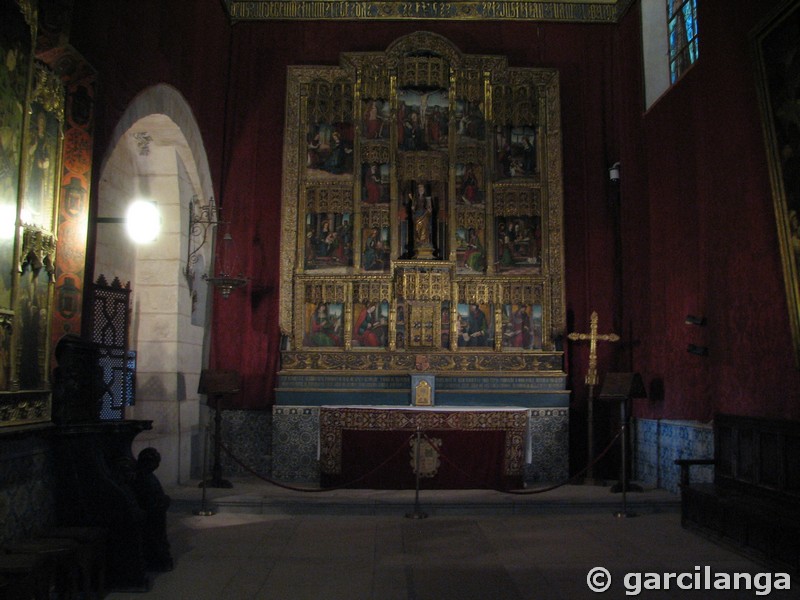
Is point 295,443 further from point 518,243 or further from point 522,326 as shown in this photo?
point 518,243

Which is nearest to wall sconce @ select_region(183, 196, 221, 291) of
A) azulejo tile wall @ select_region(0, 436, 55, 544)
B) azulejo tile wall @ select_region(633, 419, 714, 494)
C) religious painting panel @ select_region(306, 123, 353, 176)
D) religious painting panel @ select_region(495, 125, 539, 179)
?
religious painting panel @ select_region(306, 123, 353, 176)

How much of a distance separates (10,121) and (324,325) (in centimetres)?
617

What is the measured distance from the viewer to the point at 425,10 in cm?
1142

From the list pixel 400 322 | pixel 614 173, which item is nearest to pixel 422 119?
pixel 614 173

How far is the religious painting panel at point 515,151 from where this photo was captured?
11.0 meters

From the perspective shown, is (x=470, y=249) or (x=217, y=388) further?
(x=470, y=249)

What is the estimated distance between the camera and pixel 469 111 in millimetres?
11109

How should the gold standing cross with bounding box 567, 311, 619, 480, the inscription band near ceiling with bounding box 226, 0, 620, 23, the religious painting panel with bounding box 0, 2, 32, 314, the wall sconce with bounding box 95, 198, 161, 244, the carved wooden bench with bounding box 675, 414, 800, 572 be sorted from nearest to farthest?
the religious painting panel with bounding box 0, 2, 32, 314, the carved wooden bench with bounding box 675, 414, 800, 572, the wall sconce with bounding box 95, 198, 161, 244, the gold standing cross with bounding box 567, 311, 619, 480, the inscription band near ceiling with bounding box 226, 0, 620, 23

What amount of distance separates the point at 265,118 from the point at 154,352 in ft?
13.0

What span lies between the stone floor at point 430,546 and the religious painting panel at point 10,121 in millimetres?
2349

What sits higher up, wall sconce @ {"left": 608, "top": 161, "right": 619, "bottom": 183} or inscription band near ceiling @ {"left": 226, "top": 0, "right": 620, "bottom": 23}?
inscription band near ceiling @ {"left": 226, "top": 0, "right": 620, "bottom": 23}

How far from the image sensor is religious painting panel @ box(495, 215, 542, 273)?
1077 centimetres

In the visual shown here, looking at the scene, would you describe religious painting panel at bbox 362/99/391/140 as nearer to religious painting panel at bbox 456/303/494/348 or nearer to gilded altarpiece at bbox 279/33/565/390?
gilded altarpiece at bbox 279/33/565/390

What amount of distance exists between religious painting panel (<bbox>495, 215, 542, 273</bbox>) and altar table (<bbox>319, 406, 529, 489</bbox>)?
7.63 feet
